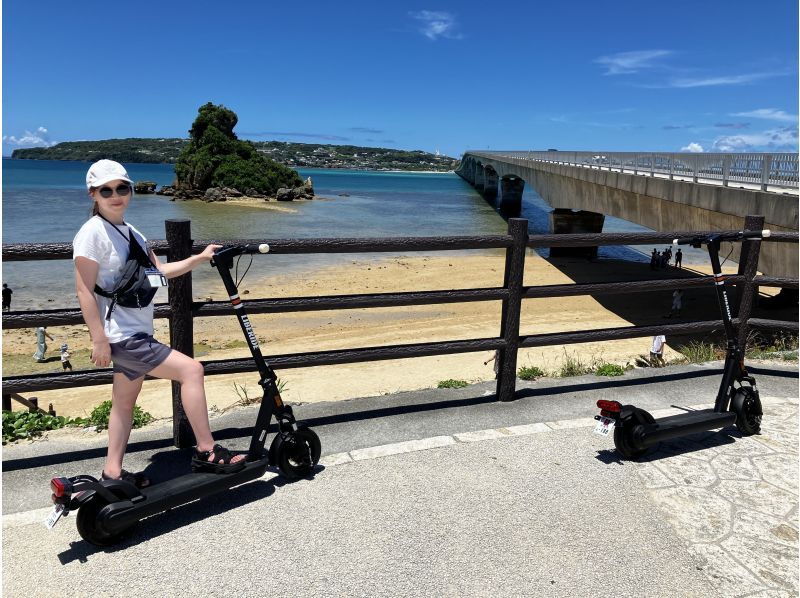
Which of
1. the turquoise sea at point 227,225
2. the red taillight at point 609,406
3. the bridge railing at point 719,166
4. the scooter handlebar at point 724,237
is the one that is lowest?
the turquoise sea at point 227,225

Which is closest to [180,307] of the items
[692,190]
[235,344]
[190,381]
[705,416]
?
[190,381]

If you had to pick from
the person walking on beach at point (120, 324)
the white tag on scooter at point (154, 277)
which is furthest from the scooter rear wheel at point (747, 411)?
the white tag on scooter at point (154, 277)

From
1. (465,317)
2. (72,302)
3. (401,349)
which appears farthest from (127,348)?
(72,302)

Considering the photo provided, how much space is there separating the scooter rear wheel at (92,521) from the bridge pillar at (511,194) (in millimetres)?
77934

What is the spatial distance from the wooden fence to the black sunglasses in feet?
3.04

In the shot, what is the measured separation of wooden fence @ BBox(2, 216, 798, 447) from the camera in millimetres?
4254

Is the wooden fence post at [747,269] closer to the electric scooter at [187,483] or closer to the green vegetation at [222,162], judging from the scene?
the electric scooter at [187,483]

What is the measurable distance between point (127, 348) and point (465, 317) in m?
16.7

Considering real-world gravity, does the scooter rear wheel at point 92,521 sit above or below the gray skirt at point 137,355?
below

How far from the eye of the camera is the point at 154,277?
3.45 meters

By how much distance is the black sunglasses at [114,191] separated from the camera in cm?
325

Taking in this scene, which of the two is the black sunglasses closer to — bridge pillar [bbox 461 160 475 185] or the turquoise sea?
the turquoise sea

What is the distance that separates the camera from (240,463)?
3799mm

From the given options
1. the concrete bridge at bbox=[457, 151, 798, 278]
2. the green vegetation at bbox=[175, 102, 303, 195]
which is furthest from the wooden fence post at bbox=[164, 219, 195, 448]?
the green vegetation at bbox=[175, 102, 303, 195]
